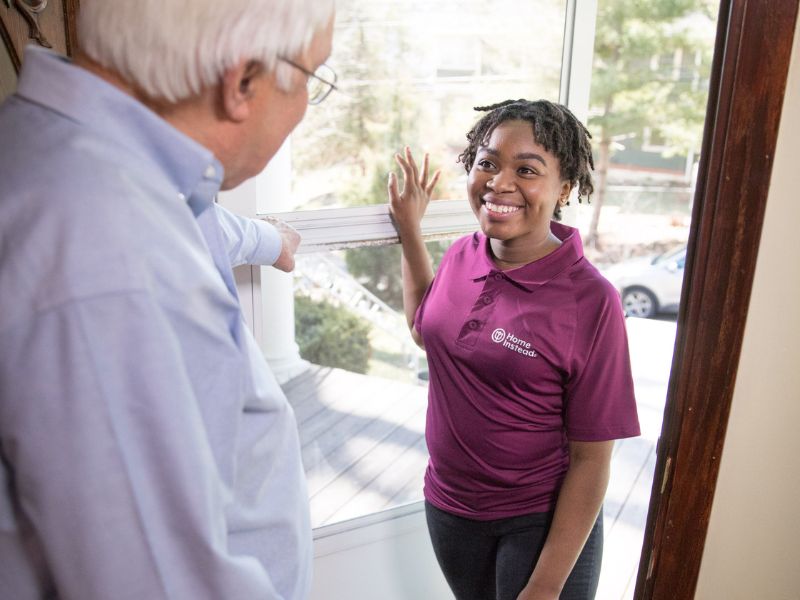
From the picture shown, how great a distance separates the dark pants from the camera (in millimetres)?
1392

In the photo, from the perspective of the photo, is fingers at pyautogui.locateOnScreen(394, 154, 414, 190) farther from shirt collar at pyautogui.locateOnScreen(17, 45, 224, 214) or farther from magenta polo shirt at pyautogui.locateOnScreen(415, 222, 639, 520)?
shirt collar at pyautogui.locateOnScreen(17, 45, 224, 214)

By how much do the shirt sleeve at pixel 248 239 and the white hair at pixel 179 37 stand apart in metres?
0.46

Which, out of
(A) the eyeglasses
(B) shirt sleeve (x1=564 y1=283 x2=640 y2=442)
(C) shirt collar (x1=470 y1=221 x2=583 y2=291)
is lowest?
(B) shirt sleeve (x1=564 y1=283 x2=640 y2=442)

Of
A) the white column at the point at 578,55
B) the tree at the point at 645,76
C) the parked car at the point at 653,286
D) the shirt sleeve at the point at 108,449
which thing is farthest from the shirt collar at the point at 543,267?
the tree at the point at 645,76

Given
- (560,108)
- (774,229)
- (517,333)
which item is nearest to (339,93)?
(560,108)

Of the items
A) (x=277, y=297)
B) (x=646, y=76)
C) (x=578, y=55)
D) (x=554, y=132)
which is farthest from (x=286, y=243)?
(x=646, y=76)

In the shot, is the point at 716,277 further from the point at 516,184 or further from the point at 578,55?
the point at 578,55

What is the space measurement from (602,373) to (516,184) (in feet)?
1.26

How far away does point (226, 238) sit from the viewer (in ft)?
3.96

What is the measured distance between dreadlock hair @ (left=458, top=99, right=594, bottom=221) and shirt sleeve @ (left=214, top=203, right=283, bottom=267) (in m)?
0.47

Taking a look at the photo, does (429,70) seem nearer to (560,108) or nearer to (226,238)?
(560,108)

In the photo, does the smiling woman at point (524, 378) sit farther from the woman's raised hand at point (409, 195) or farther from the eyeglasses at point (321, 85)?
the eyeglasses at point (321, 85)

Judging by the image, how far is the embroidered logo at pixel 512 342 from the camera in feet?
4.33

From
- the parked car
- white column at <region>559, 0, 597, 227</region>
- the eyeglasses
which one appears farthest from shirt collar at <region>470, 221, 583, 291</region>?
the parked car
